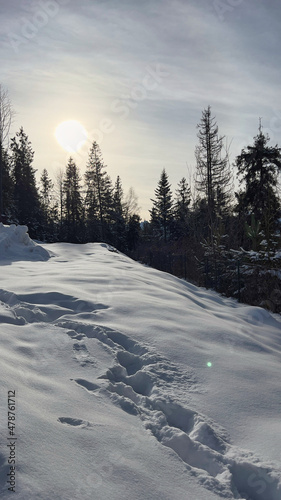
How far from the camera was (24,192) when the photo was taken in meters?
33.3

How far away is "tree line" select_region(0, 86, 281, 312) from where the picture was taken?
37.0 feet

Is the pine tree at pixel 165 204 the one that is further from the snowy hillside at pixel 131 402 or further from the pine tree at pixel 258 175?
the snowy hillside at pixel 131 402

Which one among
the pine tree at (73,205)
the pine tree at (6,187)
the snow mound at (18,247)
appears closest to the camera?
the snow mound at (18,247)

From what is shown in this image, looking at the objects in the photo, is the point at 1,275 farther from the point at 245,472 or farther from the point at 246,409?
the point at 245,472

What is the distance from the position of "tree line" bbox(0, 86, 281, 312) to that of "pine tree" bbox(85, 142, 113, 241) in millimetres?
105

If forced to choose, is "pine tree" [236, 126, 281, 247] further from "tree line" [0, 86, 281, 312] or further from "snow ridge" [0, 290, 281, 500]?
"snow ridge" [0, 290, 281, 500]

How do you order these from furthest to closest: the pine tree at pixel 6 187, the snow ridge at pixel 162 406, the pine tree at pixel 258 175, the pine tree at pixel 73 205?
the pine tree at pixel 73 205
the pine tree at pixel 6 187
the pine tree at pixel 258 175
the snow ridge at pixel 162 406

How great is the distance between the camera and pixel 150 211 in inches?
1748

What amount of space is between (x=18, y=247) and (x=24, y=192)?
24.2 metres

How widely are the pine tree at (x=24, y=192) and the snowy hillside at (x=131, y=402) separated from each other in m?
29.3

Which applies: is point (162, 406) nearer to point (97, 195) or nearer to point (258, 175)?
point (258, 175)

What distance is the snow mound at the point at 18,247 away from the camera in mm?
9906

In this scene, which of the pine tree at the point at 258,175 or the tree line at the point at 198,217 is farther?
the pine tree at the point at 258,175

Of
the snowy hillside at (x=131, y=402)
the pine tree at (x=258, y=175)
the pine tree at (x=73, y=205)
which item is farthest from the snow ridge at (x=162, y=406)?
the pine tree at (x=73, y=205)
